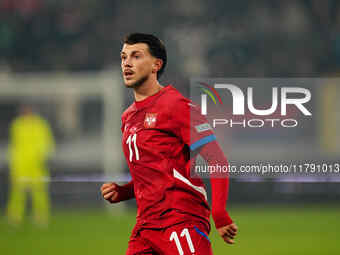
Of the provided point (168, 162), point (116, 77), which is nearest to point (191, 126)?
point (168, 162)

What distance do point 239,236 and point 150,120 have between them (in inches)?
235

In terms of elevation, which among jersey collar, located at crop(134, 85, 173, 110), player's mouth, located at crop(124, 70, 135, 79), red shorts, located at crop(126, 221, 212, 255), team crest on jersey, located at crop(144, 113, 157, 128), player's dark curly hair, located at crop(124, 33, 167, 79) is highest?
player's dark curly hair, located at crop(124, 33, 167, 79)

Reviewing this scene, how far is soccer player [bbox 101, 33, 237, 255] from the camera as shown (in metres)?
3.37

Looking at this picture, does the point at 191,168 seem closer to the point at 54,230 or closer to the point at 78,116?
the point at 54,230

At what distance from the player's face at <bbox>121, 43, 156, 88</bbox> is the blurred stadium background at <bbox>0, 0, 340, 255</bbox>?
4.91 m

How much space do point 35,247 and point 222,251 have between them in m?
2.27

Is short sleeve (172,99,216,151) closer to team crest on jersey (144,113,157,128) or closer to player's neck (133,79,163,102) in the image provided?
team crest on jersey (144,113,157,128)

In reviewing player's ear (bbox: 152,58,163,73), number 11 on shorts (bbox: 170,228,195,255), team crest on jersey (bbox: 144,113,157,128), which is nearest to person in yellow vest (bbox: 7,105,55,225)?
player's ear (bbox: 152,58,163,73)

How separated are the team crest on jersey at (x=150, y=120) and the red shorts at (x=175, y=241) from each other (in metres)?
0.52

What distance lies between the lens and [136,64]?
3.64 meters

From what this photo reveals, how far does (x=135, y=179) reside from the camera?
11.7 ft

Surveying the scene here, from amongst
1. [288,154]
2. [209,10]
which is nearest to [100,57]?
[209,10]

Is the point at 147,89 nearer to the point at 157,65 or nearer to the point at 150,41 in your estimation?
the point at 157,65

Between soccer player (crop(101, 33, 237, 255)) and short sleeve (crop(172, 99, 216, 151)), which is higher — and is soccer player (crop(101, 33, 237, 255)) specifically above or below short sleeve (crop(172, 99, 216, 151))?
below
